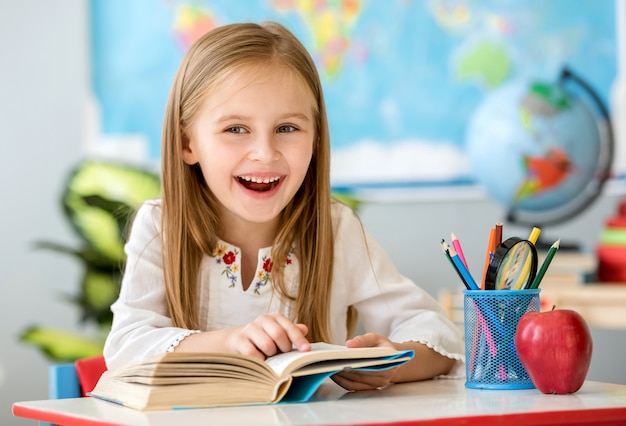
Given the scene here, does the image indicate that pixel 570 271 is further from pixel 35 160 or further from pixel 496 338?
pixel 35 160

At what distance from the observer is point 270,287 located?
4.22 feet

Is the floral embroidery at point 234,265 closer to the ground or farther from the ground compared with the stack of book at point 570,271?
farther from the ground

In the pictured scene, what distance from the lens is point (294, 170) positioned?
1205 millimetres

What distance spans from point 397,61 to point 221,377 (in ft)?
7.19

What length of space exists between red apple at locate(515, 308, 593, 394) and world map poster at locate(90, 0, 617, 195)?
6.04 feet

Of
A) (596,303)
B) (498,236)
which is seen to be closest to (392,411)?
(498,236)

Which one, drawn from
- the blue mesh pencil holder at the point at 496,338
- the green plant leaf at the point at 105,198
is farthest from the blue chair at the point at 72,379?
the green plant leaf at the point at 105,198

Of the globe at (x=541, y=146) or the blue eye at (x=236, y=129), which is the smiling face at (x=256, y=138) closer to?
the blue eye at (x=236, y=129)

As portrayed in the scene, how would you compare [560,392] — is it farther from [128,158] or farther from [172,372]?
[128,158]

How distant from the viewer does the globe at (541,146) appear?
252cm

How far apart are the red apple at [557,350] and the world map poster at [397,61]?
1.84m

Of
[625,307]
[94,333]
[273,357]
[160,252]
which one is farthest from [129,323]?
[94,333]

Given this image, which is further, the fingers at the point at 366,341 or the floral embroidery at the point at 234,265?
the floral embroidery at the point at 234,265

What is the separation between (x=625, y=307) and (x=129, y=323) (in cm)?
146
